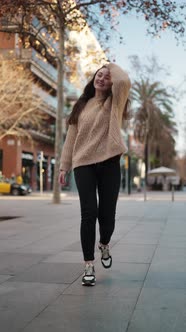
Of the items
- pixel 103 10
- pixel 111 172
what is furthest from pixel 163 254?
pixel 103 10

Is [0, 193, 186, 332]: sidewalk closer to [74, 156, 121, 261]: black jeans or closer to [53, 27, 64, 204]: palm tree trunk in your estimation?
[74, 156, 121, 261]: black jeans

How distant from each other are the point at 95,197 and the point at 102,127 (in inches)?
25.1

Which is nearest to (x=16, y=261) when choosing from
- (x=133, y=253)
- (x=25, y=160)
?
(x=133, y=253)

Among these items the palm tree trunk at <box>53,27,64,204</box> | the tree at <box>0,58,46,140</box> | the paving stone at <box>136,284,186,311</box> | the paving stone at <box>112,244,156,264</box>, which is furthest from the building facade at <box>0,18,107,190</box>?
the paving stone at <box>136,284,186,311</box>

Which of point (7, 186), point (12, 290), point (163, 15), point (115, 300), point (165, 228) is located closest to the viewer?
point (115, 300)

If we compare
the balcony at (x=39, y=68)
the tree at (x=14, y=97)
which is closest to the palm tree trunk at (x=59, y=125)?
the tree at (x=14, y=97)

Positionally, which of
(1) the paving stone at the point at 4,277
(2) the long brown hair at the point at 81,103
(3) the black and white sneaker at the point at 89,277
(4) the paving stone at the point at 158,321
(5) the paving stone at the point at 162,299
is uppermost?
(2) the long brown hair at the point at 81,103

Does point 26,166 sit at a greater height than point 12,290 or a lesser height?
greater

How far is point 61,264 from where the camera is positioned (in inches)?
213

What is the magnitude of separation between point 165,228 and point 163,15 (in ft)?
20.6

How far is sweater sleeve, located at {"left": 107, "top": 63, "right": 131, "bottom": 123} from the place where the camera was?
4516 mm

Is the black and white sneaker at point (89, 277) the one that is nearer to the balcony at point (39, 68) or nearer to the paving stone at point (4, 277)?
the paving stone at point (4, 277)

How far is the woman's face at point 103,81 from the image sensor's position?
459 centimetres

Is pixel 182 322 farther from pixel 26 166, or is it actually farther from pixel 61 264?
pixel 26 166
